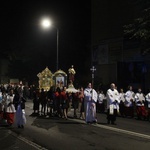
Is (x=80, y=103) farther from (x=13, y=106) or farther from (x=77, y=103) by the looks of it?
(x=13, y=106)

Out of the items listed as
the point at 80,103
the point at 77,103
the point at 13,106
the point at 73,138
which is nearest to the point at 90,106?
the point at 80,103

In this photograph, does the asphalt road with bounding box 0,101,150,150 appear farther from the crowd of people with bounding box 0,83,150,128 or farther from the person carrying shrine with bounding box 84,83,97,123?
the person carrying shrine with bounding box 84,83,97,123

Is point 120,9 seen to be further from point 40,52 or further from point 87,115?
point 87,115

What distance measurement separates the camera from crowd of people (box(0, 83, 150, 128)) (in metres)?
15.8

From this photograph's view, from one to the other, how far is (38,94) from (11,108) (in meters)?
6.93

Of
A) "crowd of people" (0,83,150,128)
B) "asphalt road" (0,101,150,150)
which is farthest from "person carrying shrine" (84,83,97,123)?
"asphalt road" (0,101,150,150)

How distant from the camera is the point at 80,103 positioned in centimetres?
2045

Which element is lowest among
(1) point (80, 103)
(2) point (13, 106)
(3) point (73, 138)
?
(3) point (73, 138)

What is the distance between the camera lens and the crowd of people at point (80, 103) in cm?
1577

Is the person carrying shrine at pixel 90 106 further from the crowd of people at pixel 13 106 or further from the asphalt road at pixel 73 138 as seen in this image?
the crowd of people at pixel 13 106

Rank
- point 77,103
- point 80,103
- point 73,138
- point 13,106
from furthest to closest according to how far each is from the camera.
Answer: point 77,103
point 80,103
point 13,106
point 73,138

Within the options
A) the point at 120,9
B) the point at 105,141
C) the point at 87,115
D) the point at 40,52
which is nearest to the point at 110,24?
the point at 120,9

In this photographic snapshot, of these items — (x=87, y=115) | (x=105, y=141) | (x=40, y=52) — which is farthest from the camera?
(x=40, y=52)

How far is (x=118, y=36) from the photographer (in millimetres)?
39969
